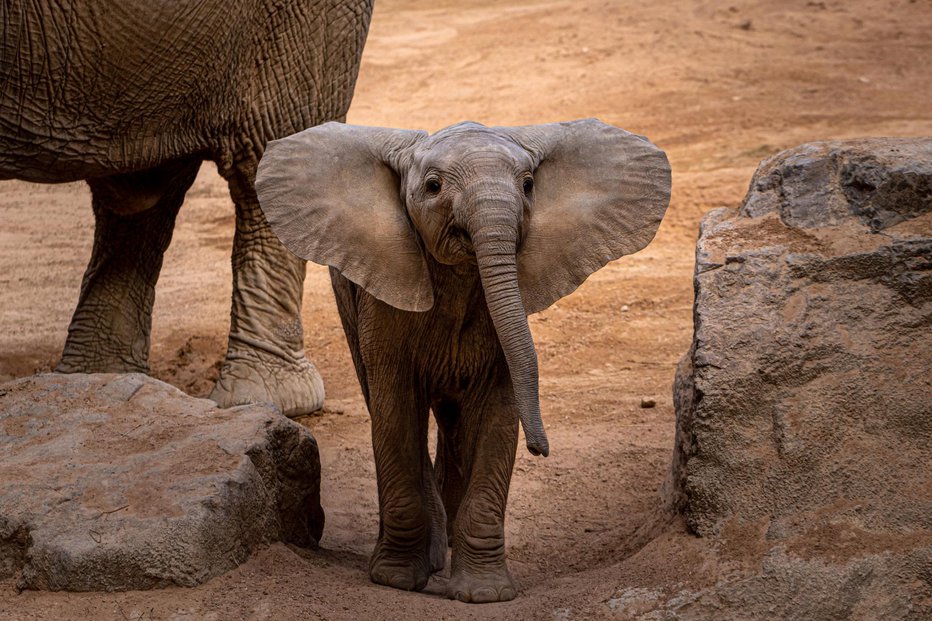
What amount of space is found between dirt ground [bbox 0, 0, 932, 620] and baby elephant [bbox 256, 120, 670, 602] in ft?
0.97

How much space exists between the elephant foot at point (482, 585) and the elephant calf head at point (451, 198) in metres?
0.83

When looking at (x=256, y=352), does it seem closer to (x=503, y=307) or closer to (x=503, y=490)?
(x=503, y=490)

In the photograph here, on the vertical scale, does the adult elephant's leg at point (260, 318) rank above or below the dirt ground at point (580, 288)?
above

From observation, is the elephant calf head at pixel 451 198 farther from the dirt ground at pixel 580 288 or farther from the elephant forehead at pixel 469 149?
the dirt ground at pixel 580 288

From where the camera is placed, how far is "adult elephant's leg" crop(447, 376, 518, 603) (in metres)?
3.80

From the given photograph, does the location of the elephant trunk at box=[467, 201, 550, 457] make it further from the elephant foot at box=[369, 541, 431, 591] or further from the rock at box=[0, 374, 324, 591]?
the rock at box=[0, 374, 324, 591]

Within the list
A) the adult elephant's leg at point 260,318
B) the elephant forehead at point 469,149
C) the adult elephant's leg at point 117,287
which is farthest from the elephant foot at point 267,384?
the elephant forehead at point 469,149

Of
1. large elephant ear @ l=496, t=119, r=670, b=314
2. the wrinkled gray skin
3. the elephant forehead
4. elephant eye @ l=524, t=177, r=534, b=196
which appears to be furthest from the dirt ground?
the elephant forehead

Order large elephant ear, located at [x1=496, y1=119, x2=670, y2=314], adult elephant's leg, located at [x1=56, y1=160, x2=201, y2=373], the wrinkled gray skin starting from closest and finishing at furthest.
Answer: large elephant ear, located at [x1=496, y1=119, x2=670, y2=314] < the wrinkled gray skin < adult elephant's leg, located at [x1=56, y1=160, x2=201, y2=373]

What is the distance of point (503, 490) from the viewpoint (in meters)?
3.86

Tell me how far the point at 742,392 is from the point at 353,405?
3.02 metres

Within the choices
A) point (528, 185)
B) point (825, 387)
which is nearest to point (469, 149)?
point (528, 185)

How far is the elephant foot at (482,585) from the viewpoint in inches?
147

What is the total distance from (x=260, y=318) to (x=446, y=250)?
2656 mm
